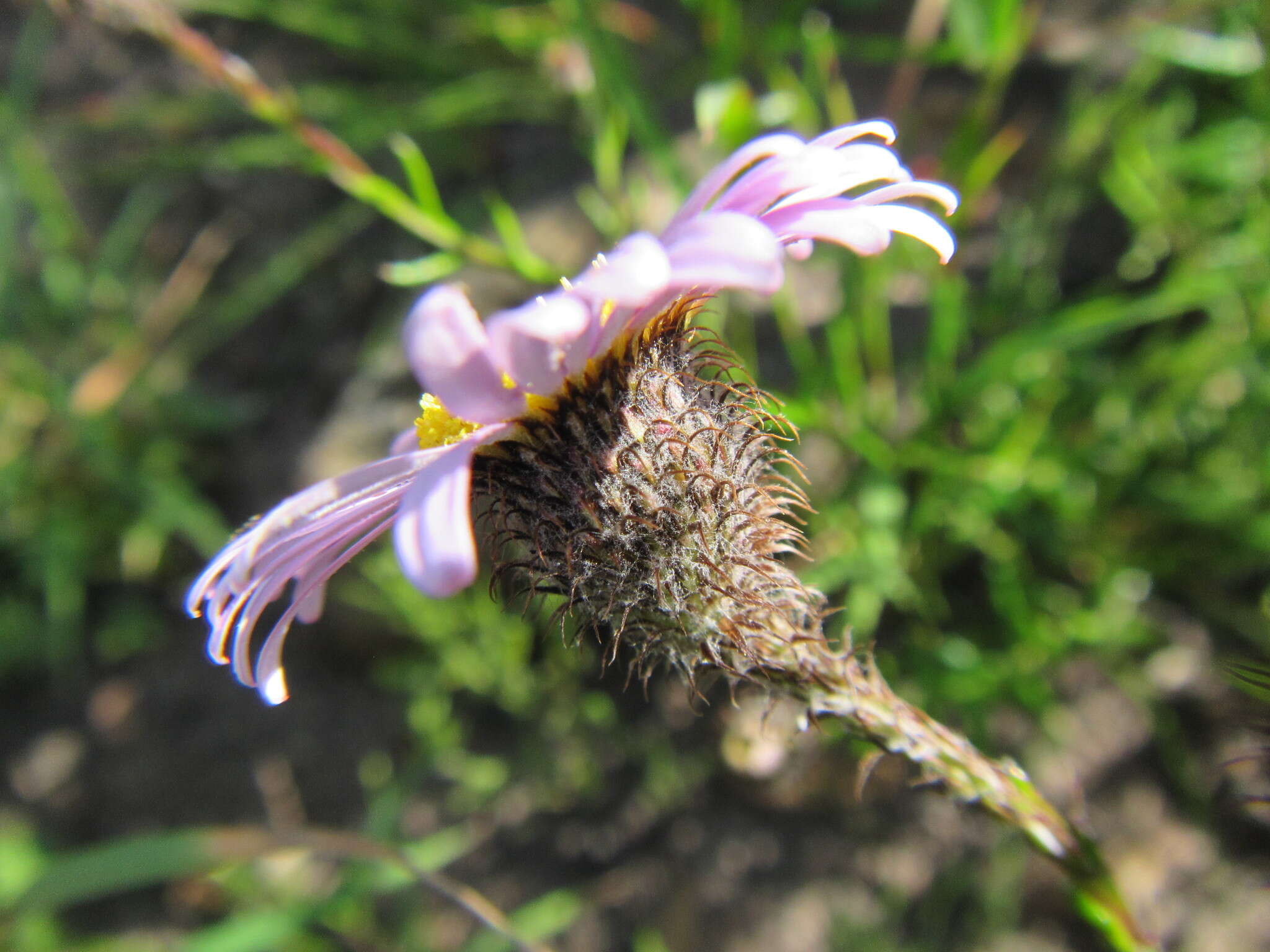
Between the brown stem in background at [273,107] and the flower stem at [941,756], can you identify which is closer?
the flower stem at [941,756]

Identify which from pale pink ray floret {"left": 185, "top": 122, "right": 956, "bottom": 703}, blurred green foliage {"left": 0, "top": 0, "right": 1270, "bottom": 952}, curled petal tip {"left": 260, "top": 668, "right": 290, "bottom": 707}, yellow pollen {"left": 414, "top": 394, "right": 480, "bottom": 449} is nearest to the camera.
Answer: pale pink ray floret {"left": 185, "top": 122, "right": 956, "bottom": 703}

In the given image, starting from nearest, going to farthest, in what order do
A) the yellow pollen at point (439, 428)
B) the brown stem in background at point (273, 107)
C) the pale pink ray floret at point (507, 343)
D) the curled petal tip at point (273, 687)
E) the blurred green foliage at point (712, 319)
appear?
1. the pale pink ray floret at point (507, 343)
2. the curled petal tip at point (273, 687)
3. the yellow pollen at point (439, 428)
4. the brown stem in background at point (273, 107)
5. the blurred green foliage at point (712, 319)

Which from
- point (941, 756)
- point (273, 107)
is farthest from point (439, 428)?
point (273, 107)

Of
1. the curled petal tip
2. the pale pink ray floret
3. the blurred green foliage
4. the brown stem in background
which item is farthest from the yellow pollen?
the brown stem in background

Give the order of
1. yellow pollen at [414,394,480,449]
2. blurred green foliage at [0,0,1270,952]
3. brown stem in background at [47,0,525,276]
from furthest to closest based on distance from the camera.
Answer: blurred green foliage at [0,0,1270,952] < brown stem in background at [47,0,525,276] < yellow pollen at [414,394,480,449]

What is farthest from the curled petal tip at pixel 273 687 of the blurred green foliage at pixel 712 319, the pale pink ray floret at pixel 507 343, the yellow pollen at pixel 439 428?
the blurred green foliage at pixel 712 319

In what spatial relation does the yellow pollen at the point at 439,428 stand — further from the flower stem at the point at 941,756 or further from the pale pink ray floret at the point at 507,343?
the flower stem at the point at 941,756

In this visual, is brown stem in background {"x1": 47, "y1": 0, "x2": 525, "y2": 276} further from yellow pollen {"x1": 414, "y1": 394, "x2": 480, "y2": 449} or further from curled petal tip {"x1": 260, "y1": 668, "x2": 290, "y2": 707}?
curled petal tip {"x1": 260, "y1": 668, "x2": 290, "y2": 707}
